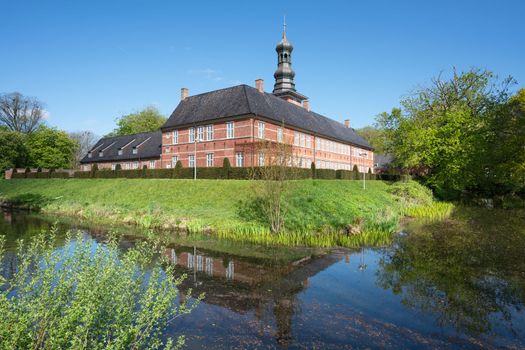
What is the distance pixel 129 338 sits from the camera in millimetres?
4133

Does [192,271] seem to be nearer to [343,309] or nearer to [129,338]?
[343,309]

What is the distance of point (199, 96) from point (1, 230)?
24736 mm

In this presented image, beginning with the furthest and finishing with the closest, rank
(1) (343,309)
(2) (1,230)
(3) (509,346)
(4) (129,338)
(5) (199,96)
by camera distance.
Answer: (5) (199,96) → (2) (1,230) → (1) (343,309) → (3) (509,346) → (4) (129,338)

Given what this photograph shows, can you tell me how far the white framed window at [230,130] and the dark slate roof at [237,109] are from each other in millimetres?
873

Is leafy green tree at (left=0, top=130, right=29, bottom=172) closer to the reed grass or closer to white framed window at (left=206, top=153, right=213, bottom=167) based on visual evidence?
white framed window at (left=206, top=153, right=213, bottom=167)

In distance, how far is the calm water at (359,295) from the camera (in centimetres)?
577

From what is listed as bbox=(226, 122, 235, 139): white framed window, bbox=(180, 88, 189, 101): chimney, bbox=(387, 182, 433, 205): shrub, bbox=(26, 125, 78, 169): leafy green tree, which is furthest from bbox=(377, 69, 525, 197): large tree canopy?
bbox=(26, 125, 78, 169): leafy green tree

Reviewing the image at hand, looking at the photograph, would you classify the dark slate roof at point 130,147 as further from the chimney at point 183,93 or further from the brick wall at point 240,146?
the chimney at point 183,93

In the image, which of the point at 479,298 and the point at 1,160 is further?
the point at 1,160

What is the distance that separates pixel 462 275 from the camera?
29.8ft

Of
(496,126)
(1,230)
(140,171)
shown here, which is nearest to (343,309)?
(1,230)

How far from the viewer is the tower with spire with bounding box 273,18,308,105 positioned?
46.4 meters

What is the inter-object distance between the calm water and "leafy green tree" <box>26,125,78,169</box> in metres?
42.9

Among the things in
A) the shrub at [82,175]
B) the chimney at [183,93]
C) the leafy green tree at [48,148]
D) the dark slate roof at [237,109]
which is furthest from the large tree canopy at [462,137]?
the leafy green tree at [48,148]
